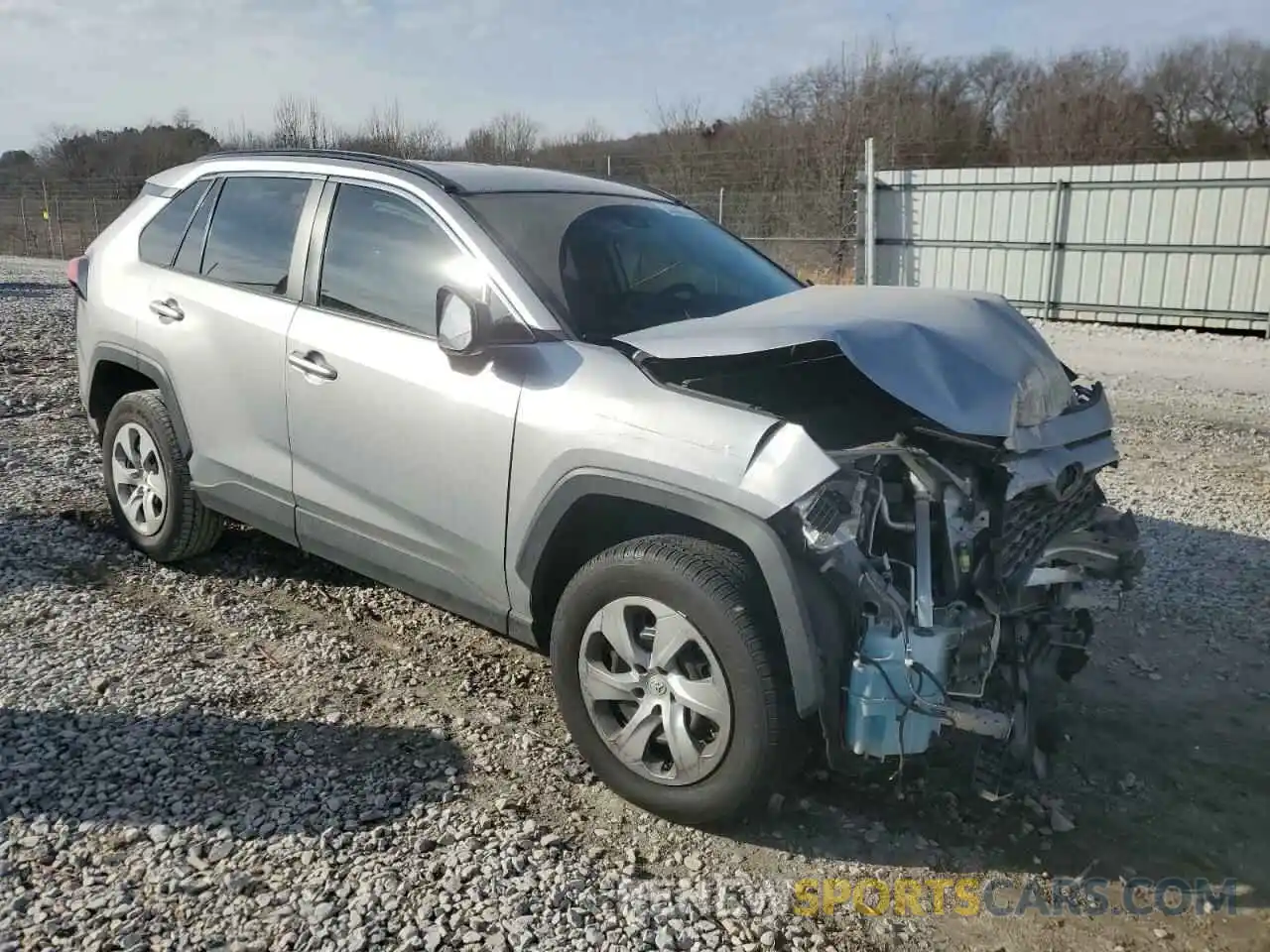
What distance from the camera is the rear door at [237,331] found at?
4.19 m

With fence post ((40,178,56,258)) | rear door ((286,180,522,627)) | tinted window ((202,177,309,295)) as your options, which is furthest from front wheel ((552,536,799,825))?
fence post ((40,178,56,258))

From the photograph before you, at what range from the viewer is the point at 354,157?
4238 mm

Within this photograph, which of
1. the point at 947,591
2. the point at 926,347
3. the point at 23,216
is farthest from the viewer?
the point at 23,216

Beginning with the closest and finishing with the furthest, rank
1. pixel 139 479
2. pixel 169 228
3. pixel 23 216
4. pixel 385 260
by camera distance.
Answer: pixel 385 260, pixel 169 228, pixel 139 479, pixel 23 216

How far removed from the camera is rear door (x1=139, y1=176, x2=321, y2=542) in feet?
13.8

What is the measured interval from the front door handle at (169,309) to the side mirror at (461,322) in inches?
70.3

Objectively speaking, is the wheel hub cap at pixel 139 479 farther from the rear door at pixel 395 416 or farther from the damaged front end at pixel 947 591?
the damaged front end at pixel 947 591

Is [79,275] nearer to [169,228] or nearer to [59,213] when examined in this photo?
[169,228]

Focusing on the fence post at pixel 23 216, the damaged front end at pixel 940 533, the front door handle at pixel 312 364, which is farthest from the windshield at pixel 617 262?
the fence post at pixel 23 216

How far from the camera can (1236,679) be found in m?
4.23

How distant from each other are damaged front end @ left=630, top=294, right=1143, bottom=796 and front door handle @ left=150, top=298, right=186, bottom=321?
2.38 m

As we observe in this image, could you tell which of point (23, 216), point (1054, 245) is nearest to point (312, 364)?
point (1054, 245)

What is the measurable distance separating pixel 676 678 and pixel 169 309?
3000 mm

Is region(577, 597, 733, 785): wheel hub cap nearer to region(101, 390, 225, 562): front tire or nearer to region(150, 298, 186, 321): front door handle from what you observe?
region(101, 390, 225, 562): front tire
